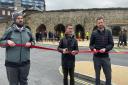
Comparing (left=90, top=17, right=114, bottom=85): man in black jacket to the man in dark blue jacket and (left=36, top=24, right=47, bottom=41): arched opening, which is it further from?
(left=36, top=24, right=47, bottom=41): arched opening

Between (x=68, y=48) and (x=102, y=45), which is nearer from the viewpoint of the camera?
(x=102, y=45)

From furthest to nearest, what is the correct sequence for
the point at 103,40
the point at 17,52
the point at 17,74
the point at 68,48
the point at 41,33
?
the point at 41,33 → the point at 68,48 → the point at 103,40 → the point at 17,74 → the point at 17,52

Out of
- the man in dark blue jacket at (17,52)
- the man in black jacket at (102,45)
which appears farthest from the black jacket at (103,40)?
the man in dark blue jacket at (17,52)

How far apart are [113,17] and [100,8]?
229cm

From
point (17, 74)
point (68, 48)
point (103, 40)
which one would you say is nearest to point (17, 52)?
point (17, 74)

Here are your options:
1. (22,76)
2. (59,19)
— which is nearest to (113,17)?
(59,19)

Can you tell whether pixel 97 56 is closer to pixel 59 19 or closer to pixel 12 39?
pixel 12 39

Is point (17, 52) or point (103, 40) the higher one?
point (103, 40)

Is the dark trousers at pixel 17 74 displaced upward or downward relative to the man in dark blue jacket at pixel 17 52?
downward

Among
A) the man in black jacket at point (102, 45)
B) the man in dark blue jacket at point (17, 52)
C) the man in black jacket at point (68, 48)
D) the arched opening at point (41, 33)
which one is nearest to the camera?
the man in dark blue jacket at point (17, 52)

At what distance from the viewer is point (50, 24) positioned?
67125 mm

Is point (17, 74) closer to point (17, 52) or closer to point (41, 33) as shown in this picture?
point (17, 52)

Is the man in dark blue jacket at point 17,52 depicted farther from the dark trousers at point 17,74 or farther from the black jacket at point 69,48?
the black jacket at point 69,48

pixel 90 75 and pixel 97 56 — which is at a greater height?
pixel 97 56
